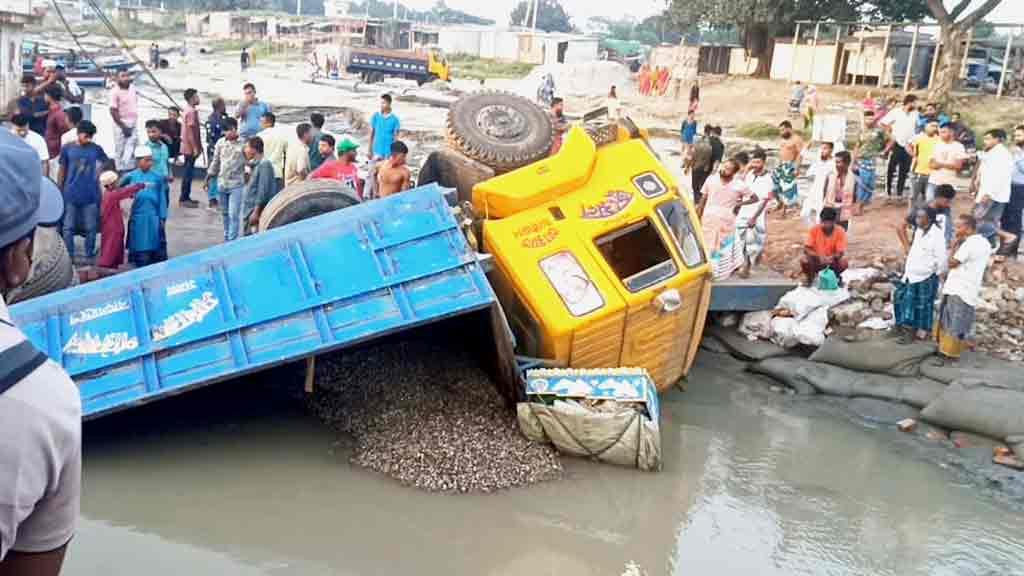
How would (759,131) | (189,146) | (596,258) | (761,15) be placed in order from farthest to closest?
(761,15), (759,131), (189,146), (596,258)

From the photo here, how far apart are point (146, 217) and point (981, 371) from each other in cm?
740

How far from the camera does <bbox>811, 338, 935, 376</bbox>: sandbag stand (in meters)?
8.38

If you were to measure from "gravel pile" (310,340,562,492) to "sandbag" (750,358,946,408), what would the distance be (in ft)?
9.69

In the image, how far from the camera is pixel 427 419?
6.67 metres

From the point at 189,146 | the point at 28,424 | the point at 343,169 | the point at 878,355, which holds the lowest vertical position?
the point at 878,355

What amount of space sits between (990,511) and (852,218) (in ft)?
21.2

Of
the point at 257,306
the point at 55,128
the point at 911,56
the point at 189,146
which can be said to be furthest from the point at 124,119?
the point at 911,56

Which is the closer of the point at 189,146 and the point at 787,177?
the point at 787,177

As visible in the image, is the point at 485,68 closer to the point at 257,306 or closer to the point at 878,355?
the point at 878,355

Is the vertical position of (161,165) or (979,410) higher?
(161,165)

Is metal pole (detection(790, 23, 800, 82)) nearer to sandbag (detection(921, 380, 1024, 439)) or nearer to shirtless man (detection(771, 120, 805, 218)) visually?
shirtless man (detection(771, 120, 805, 218))

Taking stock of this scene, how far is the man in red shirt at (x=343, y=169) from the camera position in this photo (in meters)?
9.66

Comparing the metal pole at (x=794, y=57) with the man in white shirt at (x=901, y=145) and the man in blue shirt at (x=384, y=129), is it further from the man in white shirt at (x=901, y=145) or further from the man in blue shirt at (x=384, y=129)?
the man in blue shirt at (x=384, y=129)

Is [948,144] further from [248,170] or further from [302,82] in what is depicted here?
[302,82]
